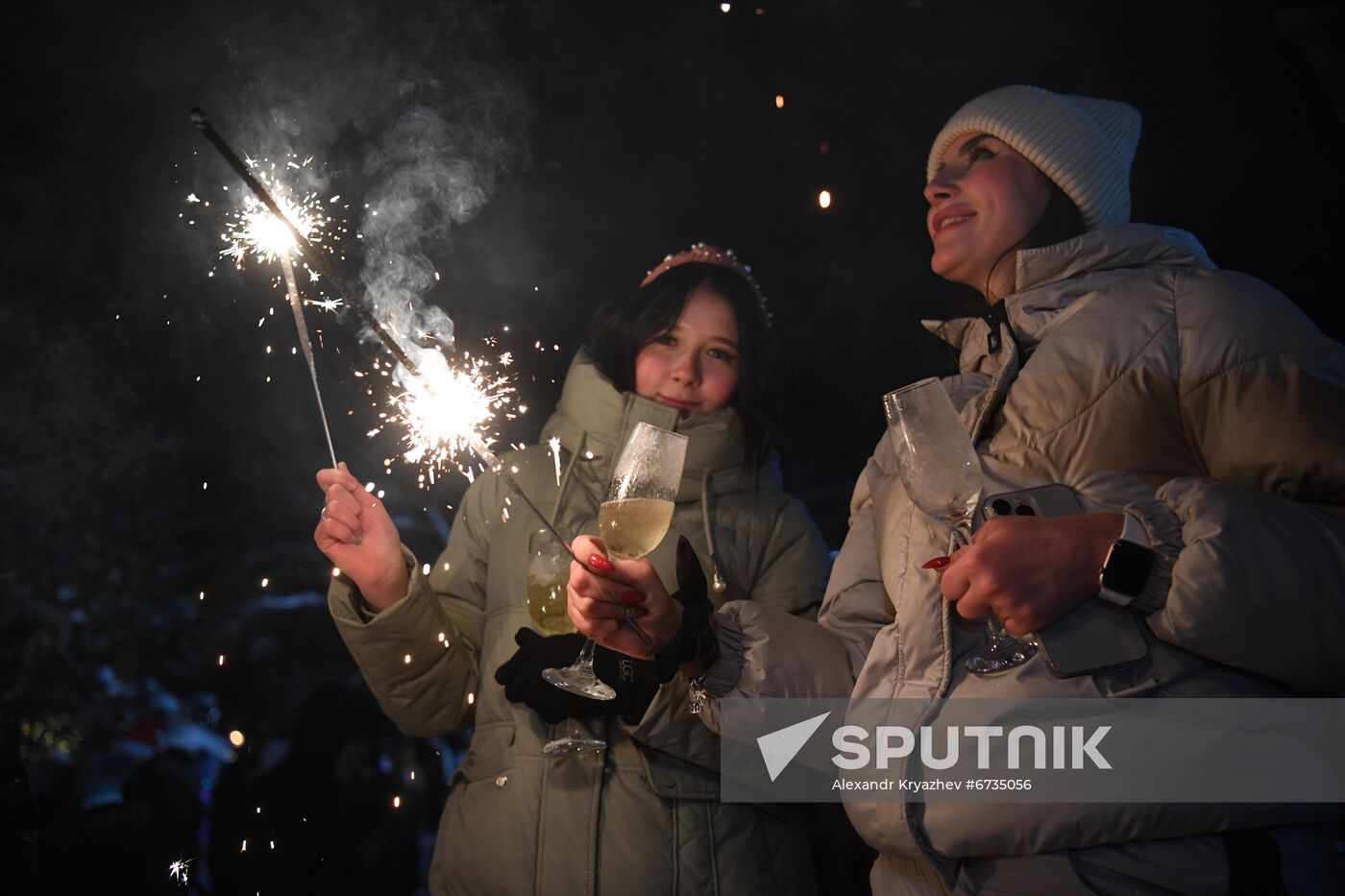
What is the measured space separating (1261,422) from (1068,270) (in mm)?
554

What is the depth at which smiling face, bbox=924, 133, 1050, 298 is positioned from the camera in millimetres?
2115

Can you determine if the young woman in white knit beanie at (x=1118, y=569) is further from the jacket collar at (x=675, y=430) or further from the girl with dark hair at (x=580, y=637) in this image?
the jacket collar at (x=675, y=430)

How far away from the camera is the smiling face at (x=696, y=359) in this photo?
299 cm

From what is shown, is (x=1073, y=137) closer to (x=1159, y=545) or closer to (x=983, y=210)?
(x=983, y=210)

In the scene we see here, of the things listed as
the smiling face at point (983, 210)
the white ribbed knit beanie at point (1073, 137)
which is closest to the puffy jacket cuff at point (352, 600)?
the smiling face at point (983, 210)

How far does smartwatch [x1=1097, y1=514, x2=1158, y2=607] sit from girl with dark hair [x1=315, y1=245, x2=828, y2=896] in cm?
94

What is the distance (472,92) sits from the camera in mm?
3666

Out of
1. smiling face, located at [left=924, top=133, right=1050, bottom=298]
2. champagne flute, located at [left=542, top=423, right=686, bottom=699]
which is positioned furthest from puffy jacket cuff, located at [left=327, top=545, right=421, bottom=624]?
smiling face, located at [left=924, top=133, right=1050, bottom=298]

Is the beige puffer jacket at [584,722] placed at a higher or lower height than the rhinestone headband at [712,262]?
lower

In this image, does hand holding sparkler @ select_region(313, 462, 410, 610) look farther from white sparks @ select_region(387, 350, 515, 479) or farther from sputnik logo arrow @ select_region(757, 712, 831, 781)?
sputnik logo arrow @ select_region(757, 712, 831, 781)

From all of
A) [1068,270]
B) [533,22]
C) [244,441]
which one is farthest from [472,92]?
[1068,270]

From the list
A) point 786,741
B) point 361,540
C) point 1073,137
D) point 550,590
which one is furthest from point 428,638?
point 1073,137

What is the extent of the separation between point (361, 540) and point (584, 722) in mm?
844

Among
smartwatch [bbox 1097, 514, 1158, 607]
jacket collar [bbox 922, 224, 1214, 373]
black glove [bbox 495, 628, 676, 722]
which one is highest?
jacket collar [bbox 922, 224, 1214, 373]
